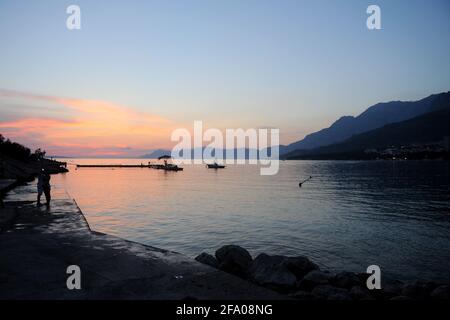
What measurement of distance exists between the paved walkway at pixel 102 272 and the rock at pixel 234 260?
2838mm

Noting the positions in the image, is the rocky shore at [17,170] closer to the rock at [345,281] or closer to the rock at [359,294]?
the rock at [345,281]

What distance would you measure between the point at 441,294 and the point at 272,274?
5.19 metres

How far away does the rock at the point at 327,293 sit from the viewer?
911cm

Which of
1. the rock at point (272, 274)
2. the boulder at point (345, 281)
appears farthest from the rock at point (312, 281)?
the boulder at point (345, 281)

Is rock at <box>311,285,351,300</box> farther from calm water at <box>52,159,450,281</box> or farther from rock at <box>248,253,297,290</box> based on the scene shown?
calm water at <box>52,159,450,281</box>

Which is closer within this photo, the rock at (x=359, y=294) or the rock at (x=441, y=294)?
the rock at (x=359, y=294)

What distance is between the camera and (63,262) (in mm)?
8766

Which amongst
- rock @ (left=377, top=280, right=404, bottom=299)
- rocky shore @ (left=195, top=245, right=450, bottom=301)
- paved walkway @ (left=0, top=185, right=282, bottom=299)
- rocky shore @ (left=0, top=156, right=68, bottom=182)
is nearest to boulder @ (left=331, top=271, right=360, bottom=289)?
rocky shore @ (left=195, top=245, right=450, bottom=301)

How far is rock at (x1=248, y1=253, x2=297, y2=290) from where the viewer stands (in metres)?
10.5

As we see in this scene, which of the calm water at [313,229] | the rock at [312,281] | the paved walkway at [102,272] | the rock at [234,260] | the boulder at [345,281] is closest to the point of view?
the paved walkway at [102,272]

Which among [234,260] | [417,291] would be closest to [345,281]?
[417,291]
